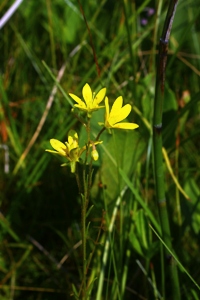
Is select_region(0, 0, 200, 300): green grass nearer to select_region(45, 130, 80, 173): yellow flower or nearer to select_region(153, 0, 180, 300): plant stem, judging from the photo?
select_region(153, 0, 180, 300): plant stem

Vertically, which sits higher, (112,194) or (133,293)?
(112,194)

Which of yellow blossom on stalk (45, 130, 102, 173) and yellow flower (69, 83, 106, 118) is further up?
yellow flower (69, 83, 106, 118)

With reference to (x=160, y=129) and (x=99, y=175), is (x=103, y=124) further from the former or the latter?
(x=99, y=175)

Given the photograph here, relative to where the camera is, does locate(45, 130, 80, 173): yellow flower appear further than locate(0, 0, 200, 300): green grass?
No

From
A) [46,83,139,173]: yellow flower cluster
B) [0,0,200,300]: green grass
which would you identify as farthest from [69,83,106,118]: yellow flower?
[0,0,200,300]: green grass

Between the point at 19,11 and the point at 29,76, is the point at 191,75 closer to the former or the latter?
the point at 29,76

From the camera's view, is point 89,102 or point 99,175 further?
point 99,175

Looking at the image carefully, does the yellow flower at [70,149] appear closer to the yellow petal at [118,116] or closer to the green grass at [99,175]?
the yellow petal at [118,116]

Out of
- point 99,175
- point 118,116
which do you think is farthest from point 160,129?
point 99,175

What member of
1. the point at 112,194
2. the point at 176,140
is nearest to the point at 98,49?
the point at 176,140
